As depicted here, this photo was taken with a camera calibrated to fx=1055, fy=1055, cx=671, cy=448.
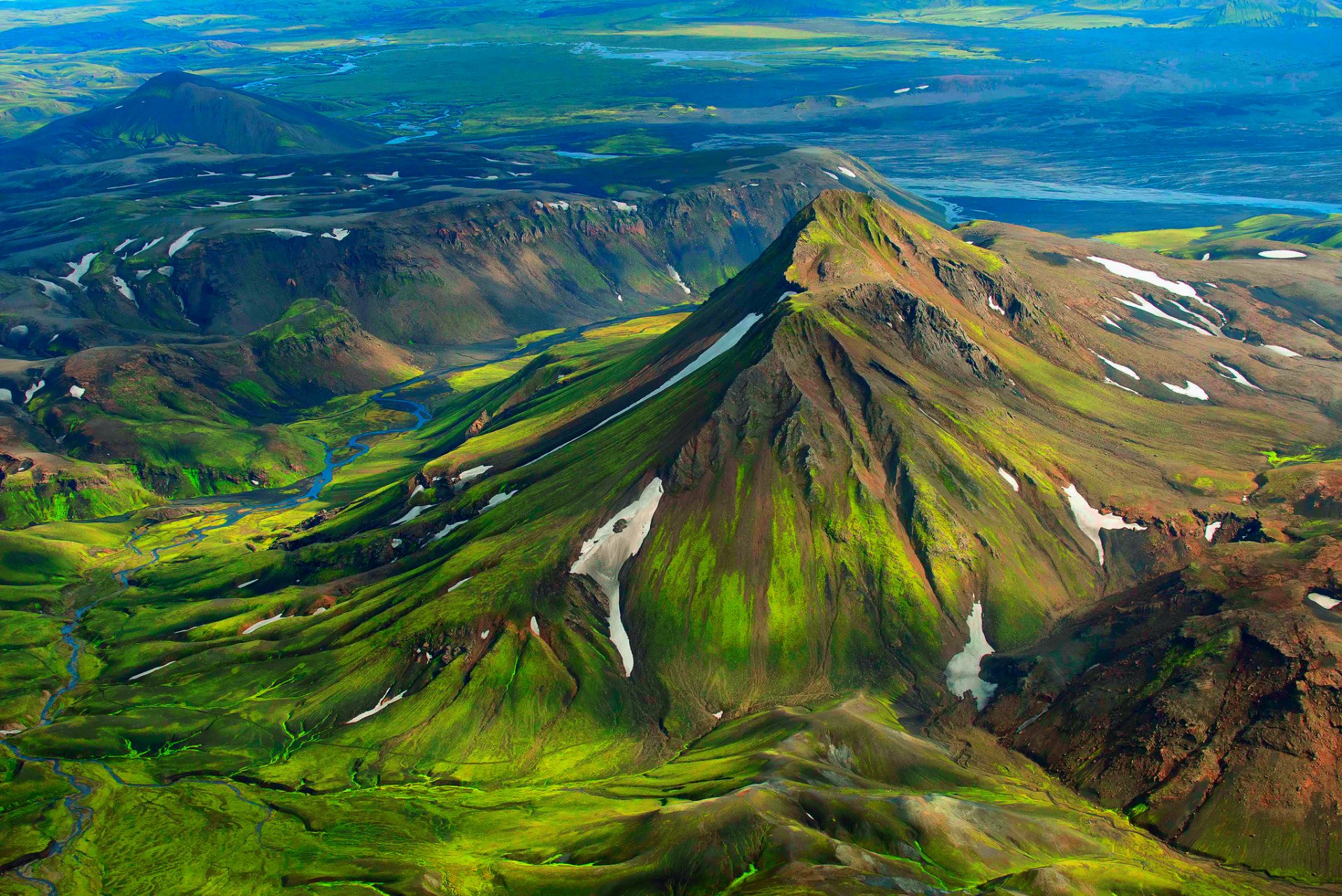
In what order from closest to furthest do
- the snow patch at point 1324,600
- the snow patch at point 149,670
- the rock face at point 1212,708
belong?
the rock face at point 1212,708 → the snow patch at point 1324,600 → the snow patch at point 149,670

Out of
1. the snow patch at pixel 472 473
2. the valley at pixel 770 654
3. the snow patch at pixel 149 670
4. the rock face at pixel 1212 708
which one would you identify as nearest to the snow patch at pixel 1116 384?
the valley at pixel 770 654

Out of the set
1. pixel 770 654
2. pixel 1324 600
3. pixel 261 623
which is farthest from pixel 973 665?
pixel 261 623

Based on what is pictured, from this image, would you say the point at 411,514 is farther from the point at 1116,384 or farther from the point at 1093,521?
the point at 1116,384

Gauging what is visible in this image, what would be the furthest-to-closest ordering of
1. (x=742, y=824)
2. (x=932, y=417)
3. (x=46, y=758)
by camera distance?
(x=932, y=417) → (x=46, y=758) → (x=742, y=824)

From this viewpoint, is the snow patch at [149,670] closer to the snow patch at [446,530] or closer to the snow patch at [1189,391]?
the snow patch at [446,530]

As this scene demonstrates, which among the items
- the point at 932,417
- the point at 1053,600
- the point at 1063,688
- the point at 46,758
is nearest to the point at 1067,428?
the point at 932,417

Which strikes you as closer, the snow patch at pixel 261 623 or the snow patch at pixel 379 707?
the snow patch at pixel 379 707

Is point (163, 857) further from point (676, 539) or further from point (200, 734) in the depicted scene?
point (676, 539)
